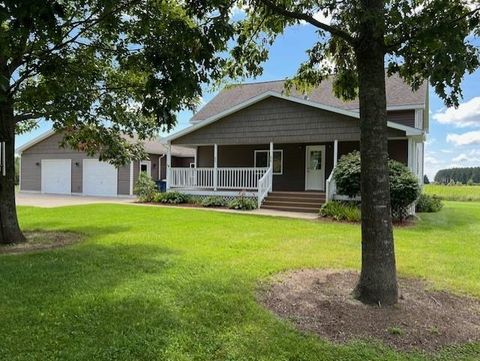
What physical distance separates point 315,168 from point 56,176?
1798 cm

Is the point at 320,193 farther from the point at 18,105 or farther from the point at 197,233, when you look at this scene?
the point at 18,105

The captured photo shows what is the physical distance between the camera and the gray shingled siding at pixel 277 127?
52.2 ft

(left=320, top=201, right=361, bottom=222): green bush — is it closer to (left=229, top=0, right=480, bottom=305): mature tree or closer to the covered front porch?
the covered front porch

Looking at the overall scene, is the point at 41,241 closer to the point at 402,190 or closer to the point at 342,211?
the point at 342,211

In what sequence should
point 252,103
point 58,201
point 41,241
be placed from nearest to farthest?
point 41,241 < point 252,103 < point 58,201

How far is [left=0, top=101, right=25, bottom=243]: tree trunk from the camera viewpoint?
8.38m

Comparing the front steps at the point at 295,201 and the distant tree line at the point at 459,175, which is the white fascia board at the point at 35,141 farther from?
the distant tree line at the point at 459,175

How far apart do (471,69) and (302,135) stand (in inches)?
484

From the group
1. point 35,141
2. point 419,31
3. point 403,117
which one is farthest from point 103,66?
point 35,141

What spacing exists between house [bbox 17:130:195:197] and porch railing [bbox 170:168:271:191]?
5.66m

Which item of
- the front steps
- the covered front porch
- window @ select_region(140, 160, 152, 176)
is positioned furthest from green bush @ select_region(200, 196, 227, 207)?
window @ select_region(140, 160, 152, 176)

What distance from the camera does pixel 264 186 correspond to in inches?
667

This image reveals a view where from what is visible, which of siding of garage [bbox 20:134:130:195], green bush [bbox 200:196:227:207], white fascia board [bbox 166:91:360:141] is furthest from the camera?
siding of garage [bbox 20:134:130:195]

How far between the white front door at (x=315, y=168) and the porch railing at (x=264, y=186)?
219 cm
